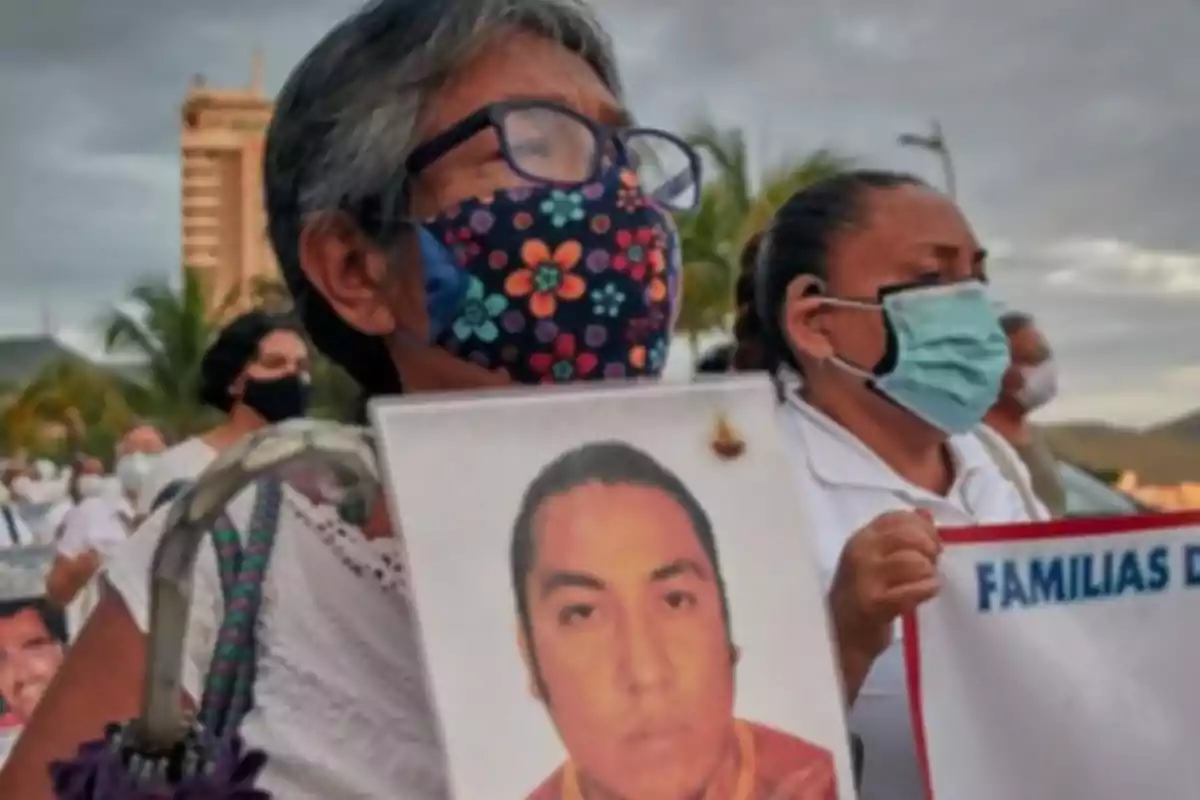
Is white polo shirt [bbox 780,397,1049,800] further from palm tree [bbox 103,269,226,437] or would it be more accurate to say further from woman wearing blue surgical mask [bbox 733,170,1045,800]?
palm tree [bbox 103,269,226,437]

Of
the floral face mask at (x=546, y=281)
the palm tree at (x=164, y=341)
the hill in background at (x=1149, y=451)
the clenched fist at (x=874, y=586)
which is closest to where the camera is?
the floral face mask at (x=546, y=281)

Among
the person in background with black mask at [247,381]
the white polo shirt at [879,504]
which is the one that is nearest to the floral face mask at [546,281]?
the white polo shirt at [879,504]

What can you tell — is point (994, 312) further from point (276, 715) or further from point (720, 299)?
point (276, 715)

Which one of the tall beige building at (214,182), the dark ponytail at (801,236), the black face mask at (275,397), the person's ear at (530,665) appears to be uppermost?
the tall beige building at (214,182)

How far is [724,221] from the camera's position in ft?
8.85

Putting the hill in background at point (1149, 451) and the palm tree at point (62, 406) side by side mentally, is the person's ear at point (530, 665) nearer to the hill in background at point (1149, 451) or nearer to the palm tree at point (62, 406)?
the hill in background at point (1149, 451)

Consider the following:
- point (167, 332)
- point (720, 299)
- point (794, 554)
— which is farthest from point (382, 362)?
point (167, 332)

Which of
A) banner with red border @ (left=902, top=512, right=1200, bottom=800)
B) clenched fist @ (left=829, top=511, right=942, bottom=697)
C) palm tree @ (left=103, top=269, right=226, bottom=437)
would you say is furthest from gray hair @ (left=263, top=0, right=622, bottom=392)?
palm tree @ (left=103, top=269, right=226, bottom=437)

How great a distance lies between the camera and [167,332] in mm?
8000

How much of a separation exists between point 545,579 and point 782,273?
2.32 ft

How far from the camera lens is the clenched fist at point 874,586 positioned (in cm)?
106

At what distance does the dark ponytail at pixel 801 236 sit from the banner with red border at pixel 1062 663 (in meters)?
0.37

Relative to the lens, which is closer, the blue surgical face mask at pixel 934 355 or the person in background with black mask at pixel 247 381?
the blue surgical face mask at pixel 934 355

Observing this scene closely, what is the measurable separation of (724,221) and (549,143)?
1734 millimetres
